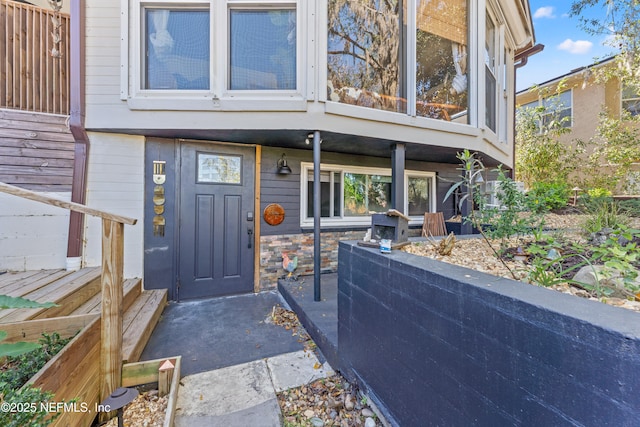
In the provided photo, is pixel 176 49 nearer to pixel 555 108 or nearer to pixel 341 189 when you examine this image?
pixel 341 189

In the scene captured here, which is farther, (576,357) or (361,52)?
(361,52)

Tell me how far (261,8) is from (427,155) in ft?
11.8

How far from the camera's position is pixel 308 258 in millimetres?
4539

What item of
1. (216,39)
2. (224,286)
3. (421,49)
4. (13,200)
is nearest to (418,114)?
(421,49)

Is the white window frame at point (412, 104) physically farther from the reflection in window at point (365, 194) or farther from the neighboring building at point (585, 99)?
the neighboring building at point (585, 99)

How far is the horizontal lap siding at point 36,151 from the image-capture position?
3.24 m

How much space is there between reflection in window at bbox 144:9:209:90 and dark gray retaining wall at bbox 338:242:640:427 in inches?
128

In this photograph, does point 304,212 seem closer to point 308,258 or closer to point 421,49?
point 308,258

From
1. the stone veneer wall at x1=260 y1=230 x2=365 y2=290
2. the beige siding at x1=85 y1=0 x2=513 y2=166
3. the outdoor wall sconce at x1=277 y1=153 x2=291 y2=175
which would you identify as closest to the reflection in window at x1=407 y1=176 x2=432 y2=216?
the stone veneer wall at x1=260 y1=230 x2=365 y2=290

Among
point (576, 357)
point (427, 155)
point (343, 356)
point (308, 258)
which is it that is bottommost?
point (343, 356)

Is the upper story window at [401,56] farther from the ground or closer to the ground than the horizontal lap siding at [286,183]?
farther from the ground

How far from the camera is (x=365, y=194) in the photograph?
5.21m

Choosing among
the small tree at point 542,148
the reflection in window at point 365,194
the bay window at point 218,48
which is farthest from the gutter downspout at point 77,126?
the small tree at point 542,148

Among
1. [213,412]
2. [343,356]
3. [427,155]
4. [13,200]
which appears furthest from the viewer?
[427,155]
